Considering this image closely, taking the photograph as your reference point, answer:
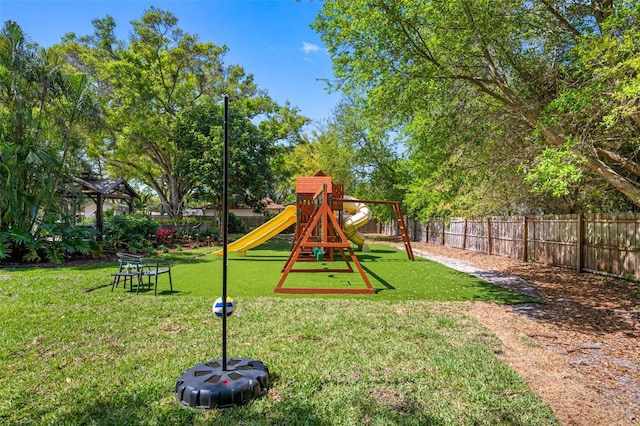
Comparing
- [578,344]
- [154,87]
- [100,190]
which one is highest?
[154,87]

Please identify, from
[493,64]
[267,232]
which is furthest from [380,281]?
[267,232]

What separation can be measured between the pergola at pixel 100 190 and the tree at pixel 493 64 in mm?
12623

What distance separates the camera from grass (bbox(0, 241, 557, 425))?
2.89 metres

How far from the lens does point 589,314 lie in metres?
6.10

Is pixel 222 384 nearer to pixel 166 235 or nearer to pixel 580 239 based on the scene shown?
pixel 580 239

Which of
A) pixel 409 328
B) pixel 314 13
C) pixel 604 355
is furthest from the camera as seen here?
pixel 314 13

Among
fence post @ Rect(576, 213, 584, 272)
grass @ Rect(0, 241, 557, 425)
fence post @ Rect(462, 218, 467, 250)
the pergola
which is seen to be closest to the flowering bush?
the pergola

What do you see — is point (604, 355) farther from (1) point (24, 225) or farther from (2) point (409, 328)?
(1) point (24, 225)

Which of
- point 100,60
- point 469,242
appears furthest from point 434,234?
point 100,60

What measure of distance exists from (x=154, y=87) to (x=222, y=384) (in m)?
24.0

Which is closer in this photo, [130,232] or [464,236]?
[130,232]

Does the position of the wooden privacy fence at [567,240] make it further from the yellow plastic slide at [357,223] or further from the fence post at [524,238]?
the yellow plastic slide at [357,223]

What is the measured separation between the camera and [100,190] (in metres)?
16.9

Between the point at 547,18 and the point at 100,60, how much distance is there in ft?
83.7
